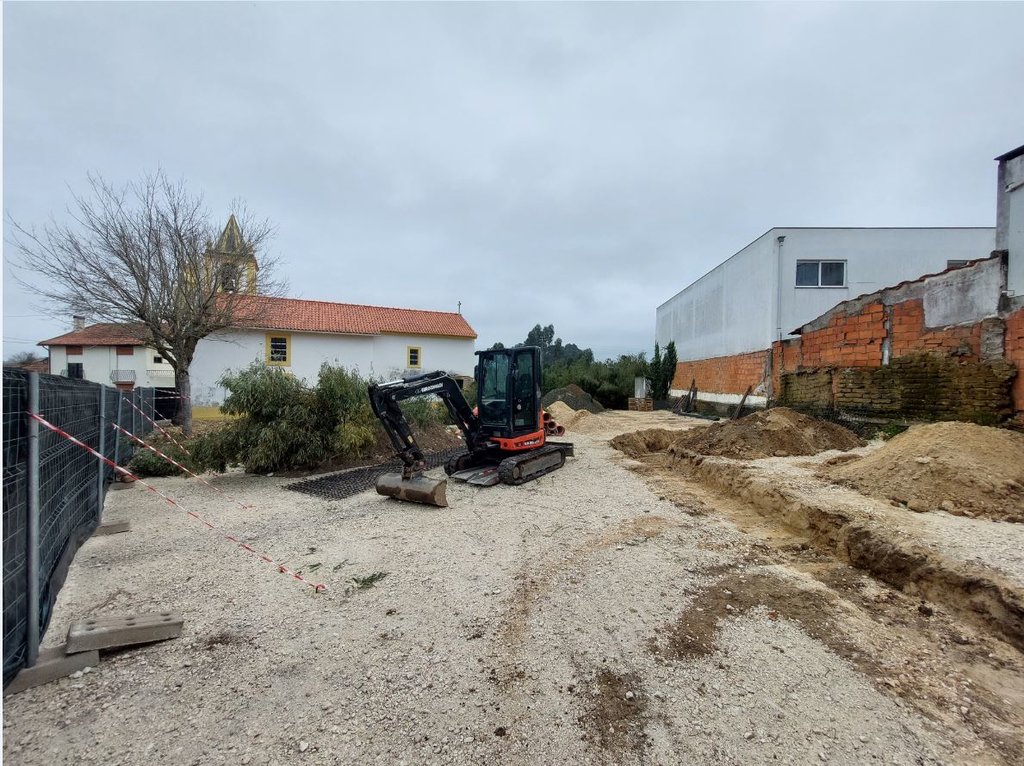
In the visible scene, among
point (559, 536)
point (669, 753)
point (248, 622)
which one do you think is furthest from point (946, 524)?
point (248, 622)

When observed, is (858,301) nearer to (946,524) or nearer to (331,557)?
(946,524)

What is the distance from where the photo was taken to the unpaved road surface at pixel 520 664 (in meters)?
2.24

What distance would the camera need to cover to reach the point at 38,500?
3.11 metres

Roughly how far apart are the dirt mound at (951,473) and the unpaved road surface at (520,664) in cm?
204

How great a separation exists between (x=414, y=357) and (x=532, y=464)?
20.0 meters

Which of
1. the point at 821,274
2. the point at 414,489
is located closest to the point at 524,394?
the point at 414,489

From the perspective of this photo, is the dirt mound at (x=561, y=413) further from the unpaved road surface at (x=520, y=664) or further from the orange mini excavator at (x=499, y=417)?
the unpaved road surface at (x=520, y=664)

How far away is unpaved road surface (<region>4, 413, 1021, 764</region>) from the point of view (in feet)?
7.35

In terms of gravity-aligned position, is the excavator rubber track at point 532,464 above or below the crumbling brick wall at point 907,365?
below

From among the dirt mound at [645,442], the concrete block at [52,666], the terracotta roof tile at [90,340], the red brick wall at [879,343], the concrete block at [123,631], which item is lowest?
the concrete block at [52,666]

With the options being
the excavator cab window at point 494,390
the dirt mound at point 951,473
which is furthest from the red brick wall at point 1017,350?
the excavator cab window at point 494,390

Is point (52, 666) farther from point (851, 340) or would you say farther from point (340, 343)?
point (340, 343)

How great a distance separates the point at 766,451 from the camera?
8.95 m

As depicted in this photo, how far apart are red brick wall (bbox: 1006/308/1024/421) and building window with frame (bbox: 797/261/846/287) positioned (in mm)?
9573
